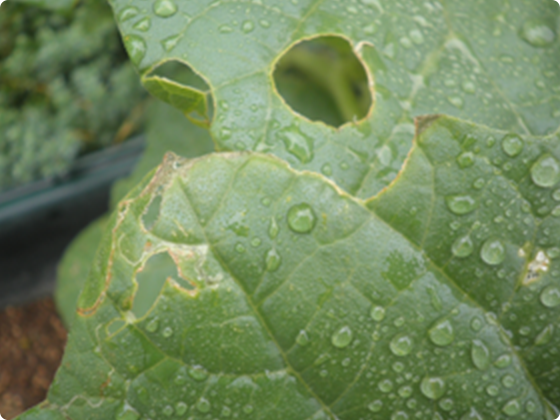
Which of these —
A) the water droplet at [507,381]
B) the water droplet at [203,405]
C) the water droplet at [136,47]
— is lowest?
the water droplet at [203,405]

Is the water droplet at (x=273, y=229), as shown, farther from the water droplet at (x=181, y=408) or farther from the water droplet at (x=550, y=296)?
the water droplet at (x=550, y=296)

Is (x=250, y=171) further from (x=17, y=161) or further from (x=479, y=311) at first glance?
(x=17, y=161)

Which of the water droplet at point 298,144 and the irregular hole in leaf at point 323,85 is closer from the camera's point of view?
the water droplet at point 298,144

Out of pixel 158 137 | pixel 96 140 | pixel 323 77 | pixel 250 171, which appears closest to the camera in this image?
pixel 250 171

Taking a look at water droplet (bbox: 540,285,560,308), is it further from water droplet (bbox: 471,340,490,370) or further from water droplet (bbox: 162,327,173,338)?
water droplet (bbox: 162,327,173,338)

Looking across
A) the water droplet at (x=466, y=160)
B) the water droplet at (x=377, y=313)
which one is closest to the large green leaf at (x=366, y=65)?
the water droplet at (x=466, y=160)

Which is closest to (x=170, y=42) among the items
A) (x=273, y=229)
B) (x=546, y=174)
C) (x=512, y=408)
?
(x=273, y=229)

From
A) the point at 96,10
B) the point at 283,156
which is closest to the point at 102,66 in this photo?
the point at 96,10
